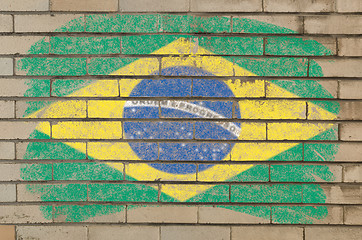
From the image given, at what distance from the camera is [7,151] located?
1.98 metres

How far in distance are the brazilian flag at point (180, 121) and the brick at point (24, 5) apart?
26cm

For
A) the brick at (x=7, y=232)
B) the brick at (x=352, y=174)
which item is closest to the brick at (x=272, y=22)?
the brick at (x=352, y=174)

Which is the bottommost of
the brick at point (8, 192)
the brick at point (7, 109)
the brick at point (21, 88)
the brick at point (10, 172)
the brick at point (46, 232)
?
the brick at point (46, 232)

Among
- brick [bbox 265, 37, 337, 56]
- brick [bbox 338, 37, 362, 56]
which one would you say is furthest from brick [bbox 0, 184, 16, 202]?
brick [bbox 338, 37, 362, 56]

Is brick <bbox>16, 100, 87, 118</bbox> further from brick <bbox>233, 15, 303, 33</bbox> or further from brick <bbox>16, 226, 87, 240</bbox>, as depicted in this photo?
brick <bbox>233, 15, 303, 33</bbox>

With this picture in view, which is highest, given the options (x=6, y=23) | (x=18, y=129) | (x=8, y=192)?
(x=6, y=23)

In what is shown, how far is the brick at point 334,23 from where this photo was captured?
197 cm

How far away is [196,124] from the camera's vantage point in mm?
1979

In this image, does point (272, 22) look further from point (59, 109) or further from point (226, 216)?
point (59, 109)

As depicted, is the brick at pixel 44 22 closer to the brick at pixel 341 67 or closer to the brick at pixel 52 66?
the brick at pixel 52 66

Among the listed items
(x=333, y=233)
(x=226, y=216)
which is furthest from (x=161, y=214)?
(x=333, y=233)

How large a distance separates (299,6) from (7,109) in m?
2.48

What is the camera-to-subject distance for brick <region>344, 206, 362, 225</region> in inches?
78.1

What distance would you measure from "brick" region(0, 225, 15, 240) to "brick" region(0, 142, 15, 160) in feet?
1.83
